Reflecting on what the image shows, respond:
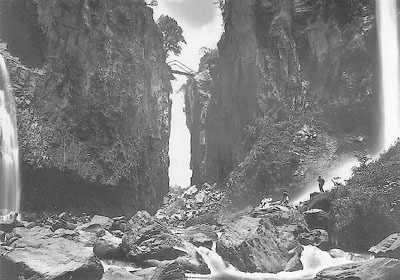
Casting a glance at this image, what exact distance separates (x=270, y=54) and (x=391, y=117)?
1183 cm

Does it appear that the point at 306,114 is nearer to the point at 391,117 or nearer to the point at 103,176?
the point at 391,117

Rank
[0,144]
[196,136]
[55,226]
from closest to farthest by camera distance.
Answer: [55,226] < [0,144] < [196,136]

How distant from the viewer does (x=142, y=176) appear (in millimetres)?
39375

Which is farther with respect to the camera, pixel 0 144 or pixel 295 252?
pixel 0 144

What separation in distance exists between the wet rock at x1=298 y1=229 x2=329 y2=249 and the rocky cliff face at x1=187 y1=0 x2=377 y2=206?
12715 millimetres

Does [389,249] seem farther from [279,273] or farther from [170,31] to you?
[170,31]

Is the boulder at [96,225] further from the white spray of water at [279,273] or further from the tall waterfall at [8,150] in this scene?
the tall waterfall at [8,150]

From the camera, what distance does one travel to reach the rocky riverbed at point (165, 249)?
11.9 metres

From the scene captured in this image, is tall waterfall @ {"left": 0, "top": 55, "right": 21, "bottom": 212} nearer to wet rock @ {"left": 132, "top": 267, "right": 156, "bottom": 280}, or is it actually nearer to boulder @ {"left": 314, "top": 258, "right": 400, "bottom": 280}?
wet rock @ {"left": 132, "top": 267, "right": 156, "bottom": 280}

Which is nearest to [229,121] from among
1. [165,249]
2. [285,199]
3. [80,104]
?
[80,104]

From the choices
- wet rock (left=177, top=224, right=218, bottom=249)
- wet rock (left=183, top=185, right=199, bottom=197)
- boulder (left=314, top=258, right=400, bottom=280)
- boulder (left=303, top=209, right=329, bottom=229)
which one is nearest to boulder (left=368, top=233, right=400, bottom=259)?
boulder (left=314, top=258, right=400, bottom=280)

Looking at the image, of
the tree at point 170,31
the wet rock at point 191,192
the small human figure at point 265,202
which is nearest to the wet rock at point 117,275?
the small human figure at point 265,202

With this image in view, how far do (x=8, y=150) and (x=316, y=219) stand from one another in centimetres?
1965

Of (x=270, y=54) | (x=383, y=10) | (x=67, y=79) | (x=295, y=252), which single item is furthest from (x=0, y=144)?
(x=383, y=10)
